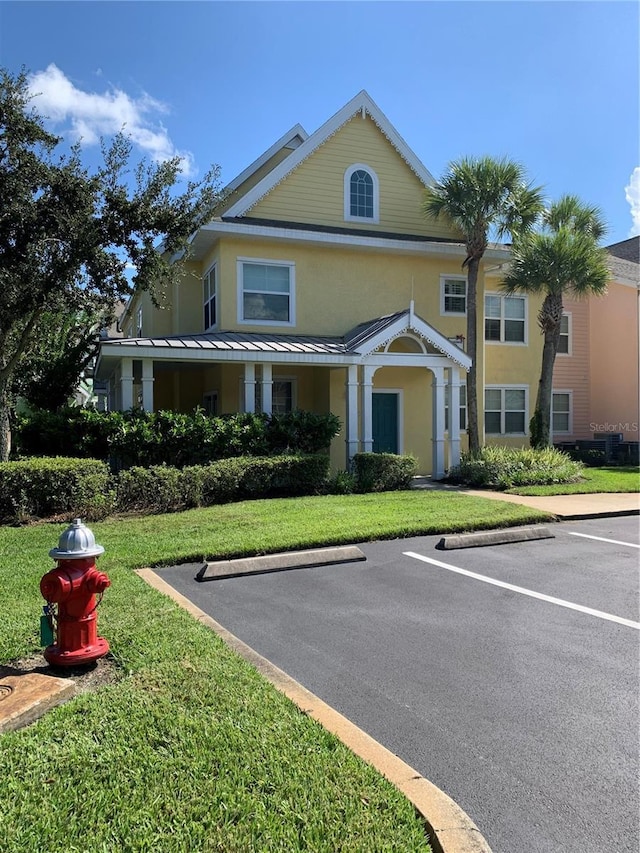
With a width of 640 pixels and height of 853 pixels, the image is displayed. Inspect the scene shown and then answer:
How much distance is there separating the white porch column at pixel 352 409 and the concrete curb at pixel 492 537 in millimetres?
5798

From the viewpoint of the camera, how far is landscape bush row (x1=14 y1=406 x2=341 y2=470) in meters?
12.5

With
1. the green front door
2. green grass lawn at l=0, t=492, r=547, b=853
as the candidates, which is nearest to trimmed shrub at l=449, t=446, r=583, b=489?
the green front door

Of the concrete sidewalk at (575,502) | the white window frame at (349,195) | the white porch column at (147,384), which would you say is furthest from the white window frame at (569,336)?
the white porch column at (147,384)

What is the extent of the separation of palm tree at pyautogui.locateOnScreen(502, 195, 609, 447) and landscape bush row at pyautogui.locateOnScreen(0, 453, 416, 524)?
810 cm

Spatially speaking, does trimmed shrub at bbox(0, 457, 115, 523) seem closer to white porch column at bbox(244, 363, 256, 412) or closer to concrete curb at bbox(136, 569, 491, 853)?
white porch column at bbox(244, 363, 256, 412)

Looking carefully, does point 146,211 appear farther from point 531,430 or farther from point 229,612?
point 531,430

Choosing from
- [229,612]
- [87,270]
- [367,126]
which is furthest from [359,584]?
[367,126]

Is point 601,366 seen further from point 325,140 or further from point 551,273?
point 325,140

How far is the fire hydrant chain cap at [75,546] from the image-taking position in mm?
A: 4242

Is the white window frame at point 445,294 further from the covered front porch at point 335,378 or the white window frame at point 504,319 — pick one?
the covered front porch at point 335,378

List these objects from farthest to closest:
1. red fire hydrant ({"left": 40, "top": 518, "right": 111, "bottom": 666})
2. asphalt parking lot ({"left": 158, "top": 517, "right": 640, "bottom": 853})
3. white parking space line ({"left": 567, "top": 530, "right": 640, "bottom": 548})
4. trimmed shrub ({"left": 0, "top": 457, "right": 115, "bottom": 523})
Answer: trimmed shrub ({"left": 0, "top": 457, "right": 115, "bottom": 523}) < white parking space line ({"left": 567, "top": 530, "right": 640, "bottom": 548}) < red fire hydrant ({"left": 40, "top": 518, "right": 111, "bottom": 666}) < asphalt parking lot ({"left": 158, "top": 517, "right": 640, "bottom": 853})

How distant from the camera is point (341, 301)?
57.1 ft

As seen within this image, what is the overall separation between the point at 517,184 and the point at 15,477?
46.9 feet

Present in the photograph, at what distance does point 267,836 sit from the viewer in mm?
2639
